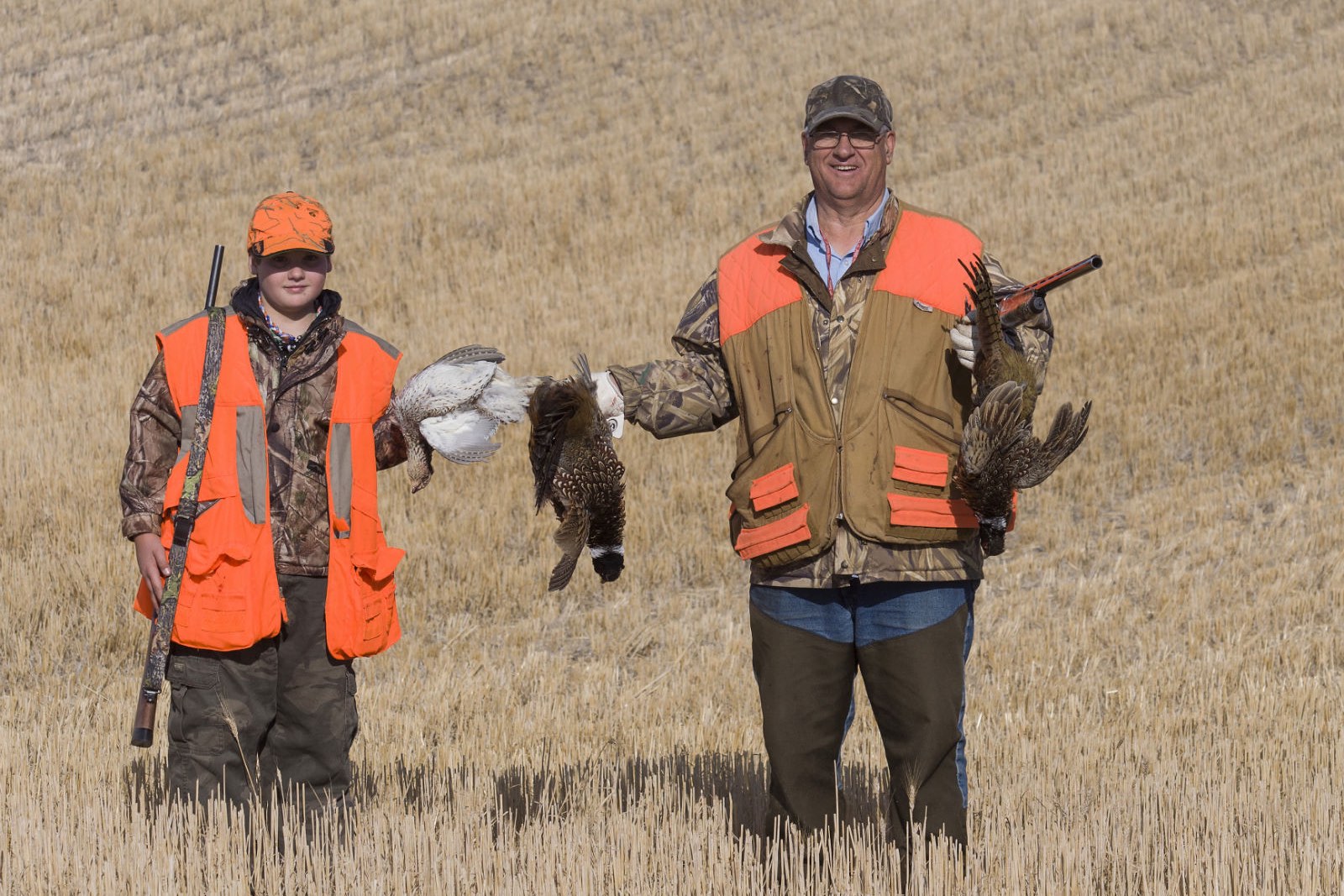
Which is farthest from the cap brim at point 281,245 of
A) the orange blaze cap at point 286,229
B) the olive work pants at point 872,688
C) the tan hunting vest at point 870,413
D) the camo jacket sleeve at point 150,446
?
the olive work pants at point 872,688

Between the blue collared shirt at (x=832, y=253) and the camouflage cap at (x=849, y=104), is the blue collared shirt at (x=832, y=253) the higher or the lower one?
the lower one

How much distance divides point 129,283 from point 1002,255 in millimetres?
8816

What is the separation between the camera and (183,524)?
167 inches

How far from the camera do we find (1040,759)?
5.89 meters

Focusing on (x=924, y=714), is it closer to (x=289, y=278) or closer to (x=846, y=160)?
(x=846, y=160)

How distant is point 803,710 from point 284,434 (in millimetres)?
1697

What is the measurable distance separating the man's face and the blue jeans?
1.05 m

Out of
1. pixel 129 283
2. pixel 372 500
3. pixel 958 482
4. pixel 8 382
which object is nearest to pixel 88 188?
pixel 129 283

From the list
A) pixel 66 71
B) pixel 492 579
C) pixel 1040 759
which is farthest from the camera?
pixel 66 71

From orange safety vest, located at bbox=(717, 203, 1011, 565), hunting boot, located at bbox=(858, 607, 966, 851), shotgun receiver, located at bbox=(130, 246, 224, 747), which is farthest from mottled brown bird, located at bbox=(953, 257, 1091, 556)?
shotgun receiver, located at bbox=(130, 246, 224, 747)

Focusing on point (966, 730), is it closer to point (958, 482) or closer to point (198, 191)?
point (958, 482)

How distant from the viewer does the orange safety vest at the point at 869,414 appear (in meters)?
3.94

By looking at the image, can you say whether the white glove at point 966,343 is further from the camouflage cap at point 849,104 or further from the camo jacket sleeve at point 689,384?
the camo jacket sleeve at point 689,384

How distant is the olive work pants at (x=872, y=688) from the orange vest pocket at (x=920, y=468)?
28 centimetres
